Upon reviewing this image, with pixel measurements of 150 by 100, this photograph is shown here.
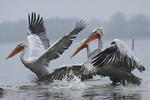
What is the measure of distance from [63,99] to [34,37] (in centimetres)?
555

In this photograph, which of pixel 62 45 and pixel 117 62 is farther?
pixel 62 45

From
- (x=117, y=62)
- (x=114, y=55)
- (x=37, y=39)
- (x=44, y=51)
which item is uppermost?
(x=37, y=39)

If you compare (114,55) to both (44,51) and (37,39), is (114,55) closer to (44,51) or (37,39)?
(44,51)

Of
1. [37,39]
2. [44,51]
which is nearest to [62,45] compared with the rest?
[44,51]

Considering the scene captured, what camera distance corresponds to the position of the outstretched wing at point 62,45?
10.7 m

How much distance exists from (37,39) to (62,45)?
1818mm

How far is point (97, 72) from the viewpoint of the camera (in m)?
9.86

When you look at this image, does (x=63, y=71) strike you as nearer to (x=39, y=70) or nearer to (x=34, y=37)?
(x=39, y=70)

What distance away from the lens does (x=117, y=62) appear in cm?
836

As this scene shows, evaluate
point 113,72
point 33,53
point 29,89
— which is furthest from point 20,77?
point 113,72

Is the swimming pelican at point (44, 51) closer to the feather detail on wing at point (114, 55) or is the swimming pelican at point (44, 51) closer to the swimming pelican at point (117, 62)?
the swimming pelican at point (117, 62)

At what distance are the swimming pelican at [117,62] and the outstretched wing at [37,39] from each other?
261 cm

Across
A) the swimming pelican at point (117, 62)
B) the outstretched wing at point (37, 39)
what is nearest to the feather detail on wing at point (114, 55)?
the swimming pelican at point (117, 62)

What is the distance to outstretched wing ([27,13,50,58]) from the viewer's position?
11.7m
